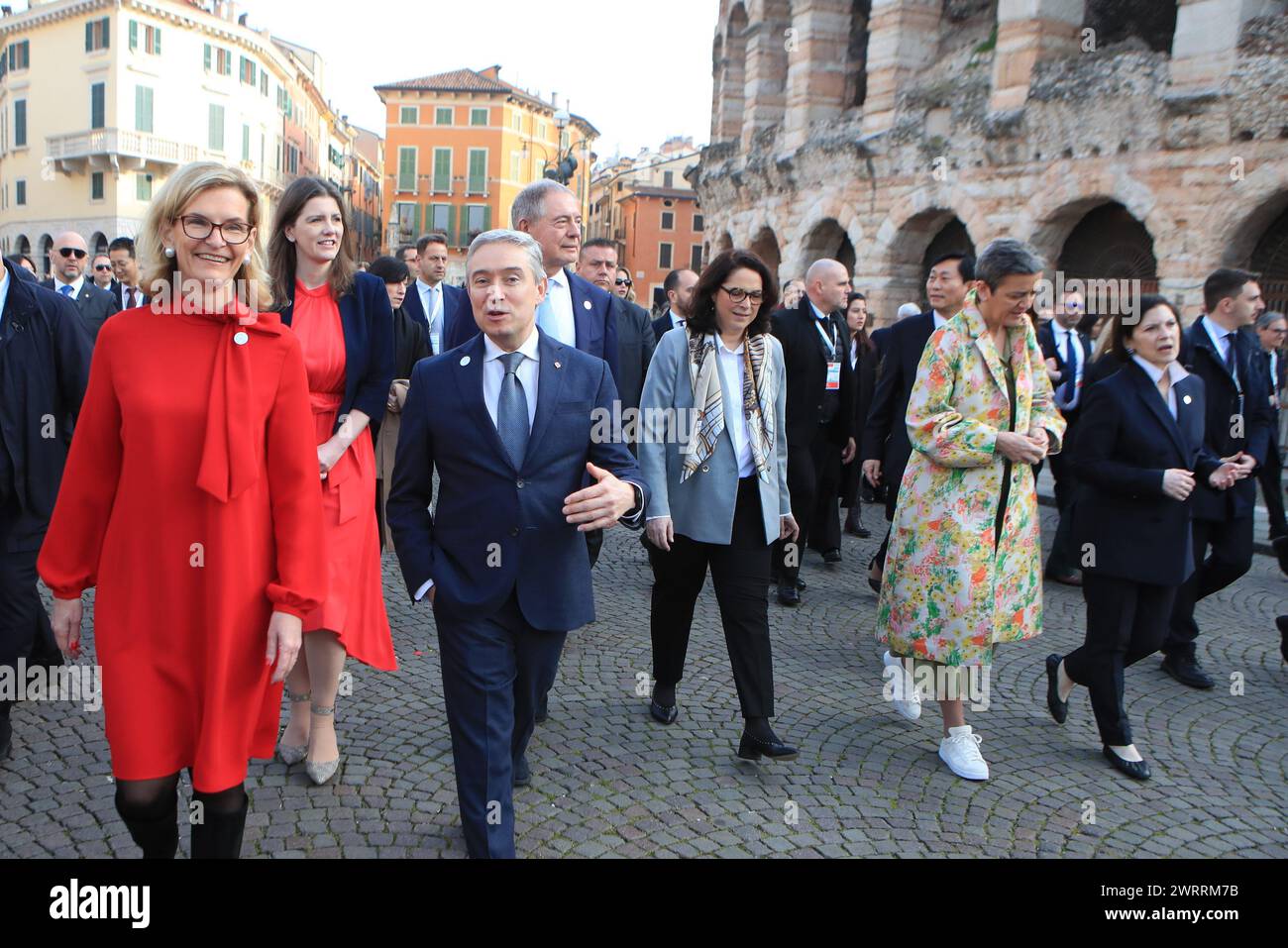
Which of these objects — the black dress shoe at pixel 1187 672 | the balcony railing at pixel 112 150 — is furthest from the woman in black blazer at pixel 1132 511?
the balcony railing at pixel 112 150

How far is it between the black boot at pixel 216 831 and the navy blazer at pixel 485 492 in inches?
31.5

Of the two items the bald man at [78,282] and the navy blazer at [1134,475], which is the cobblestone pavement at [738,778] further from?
the bald man at [78,282]

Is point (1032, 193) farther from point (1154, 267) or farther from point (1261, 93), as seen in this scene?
point (1261, 93)

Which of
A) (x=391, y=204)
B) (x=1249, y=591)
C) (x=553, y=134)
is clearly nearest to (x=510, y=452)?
(x=1249, y=591)

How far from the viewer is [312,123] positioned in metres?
66.1

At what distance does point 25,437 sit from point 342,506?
4.14ft

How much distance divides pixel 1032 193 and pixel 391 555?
41.2 ft

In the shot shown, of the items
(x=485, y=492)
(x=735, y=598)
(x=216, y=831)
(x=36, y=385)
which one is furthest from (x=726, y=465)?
(x=36, y=385)

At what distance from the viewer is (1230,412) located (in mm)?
5523

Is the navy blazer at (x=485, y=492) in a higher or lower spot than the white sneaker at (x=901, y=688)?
higher

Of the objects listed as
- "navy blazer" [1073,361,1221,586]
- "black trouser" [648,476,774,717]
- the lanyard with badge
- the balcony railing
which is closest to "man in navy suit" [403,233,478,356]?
the lanyard with badge

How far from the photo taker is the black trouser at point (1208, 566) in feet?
18.0

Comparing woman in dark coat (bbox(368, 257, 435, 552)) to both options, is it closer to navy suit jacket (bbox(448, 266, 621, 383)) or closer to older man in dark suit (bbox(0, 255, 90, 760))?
navy suit jacket (bbox(448, 266, 621, 383))

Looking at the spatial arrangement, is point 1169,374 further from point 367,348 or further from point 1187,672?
point 367,348
